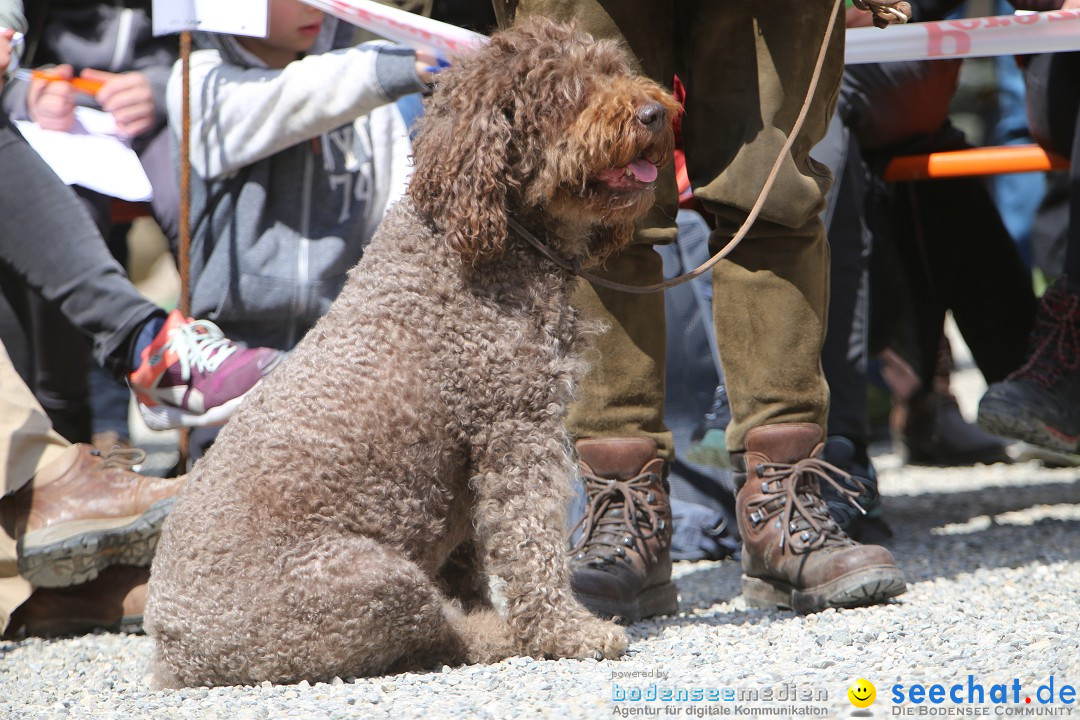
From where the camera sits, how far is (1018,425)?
394 cm

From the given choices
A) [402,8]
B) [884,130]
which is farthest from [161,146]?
[884,130]

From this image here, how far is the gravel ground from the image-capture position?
217 cm

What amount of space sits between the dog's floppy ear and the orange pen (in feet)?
7.64

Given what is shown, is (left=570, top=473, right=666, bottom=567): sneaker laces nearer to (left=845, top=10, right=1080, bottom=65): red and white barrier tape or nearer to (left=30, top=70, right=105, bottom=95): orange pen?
(left=845, top=10, right=1080, bottom=65): red and white barrier tape

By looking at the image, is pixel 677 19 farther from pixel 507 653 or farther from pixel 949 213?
pixel 949 213

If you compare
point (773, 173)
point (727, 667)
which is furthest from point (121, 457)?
point (773, 173)

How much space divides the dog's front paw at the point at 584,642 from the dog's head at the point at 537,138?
0.89 meters

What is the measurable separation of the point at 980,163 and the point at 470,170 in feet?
8.71

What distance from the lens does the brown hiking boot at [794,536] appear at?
2.94 metres

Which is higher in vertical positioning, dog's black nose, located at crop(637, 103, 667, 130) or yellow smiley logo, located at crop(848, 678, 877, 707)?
dog's black nose, located at crop(637, 103, 667, 130)

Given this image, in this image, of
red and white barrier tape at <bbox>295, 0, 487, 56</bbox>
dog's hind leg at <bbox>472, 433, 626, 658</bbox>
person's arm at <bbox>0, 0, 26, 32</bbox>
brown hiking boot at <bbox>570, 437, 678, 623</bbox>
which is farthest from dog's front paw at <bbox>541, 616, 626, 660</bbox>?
person's arm at <bbox>0, 0, 26, 32</bbox>

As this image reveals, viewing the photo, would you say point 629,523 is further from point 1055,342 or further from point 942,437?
point 942,437

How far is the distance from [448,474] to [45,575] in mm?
1363

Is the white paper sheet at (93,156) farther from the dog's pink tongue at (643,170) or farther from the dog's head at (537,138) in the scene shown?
the dog's pink tongue at (643,170)
